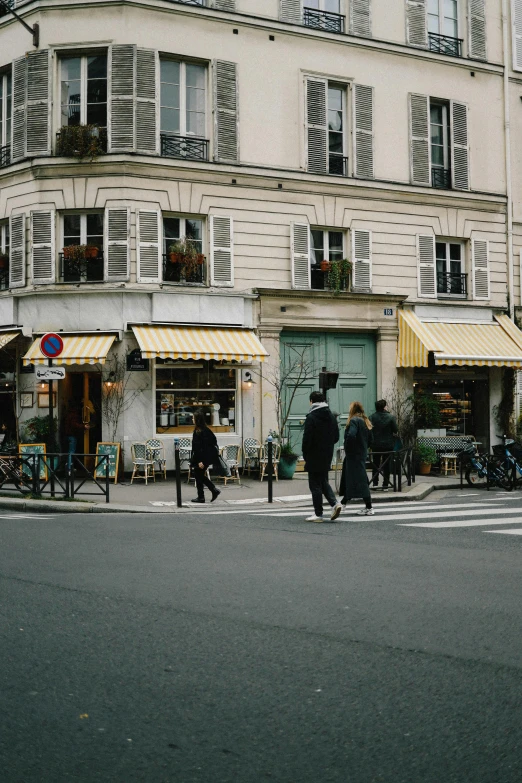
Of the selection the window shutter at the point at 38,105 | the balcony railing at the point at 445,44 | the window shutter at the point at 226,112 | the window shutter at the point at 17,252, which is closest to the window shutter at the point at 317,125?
the window shutter at the point at 226,112

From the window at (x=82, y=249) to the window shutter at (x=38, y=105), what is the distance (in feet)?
5.56

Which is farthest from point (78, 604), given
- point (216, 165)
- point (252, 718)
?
point (216, 165)

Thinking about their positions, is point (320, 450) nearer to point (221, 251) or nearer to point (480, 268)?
point (221, 251)

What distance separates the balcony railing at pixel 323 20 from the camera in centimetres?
2155

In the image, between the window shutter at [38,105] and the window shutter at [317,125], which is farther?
the window shutter at [317,125]

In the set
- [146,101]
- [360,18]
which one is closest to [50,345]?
[146,101]

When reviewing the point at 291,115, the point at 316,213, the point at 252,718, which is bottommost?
the point at 252,718

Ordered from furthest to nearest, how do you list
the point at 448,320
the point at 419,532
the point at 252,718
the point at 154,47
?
1. the point at 448,320
2. the point at 154,47
3. the point at 419,532
4. the point at 252,718

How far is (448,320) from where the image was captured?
22.5 metres

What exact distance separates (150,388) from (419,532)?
32.9 ft

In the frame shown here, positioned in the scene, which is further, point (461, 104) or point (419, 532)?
point (461, 104)

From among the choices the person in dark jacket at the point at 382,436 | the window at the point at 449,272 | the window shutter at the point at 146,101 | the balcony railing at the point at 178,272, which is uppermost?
the window shutter at the point at 146,101

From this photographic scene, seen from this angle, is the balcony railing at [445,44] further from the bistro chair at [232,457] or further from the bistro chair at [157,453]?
the bistro chair at [157,453]

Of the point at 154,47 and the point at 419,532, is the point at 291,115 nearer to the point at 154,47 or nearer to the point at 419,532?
the point at 154,47
